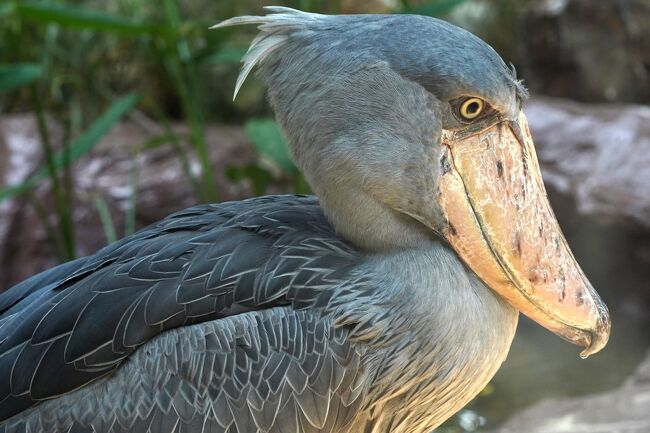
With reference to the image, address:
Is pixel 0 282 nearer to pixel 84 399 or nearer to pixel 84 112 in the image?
pixel 84 112

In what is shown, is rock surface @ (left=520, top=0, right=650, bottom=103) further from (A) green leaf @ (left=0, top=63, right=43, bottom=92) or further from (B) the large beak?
(B) the large beak

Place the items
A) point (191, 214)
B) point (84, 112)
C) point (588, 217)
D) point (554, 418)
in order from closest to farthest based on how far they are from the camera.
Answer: point (191, 214)
point (554, 418)
point (588, 217)
point (84, 112)

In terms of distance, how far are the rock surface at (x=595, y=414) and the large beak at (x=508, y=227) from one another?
1.61 meters

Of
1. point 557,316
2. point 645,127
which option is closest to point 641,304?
point 645,127

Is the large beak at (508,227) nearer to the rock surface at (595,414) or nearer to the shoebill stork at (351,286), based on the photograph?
the shoebill stork at (351,286)

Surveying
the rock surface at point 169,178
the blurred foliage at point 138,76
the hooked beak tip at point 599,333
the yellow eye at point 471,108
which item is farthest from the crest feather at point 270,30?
the rock surface at point 169,178

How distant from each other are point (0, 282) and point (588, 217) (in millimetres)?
3184

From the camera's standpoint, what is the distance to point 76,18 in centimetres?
377

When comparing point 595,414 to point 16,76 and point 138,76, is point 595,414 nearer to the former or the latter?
point 16,76

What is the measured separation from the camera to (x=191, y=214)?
2701 mm

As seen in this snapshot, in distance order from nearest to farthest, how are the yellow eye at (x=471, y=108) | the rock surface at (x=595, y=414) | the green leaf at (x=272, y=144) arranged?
1. the yellow eye at (x=471, y=108)
2. the rock surface at (x=595, y=414)
3. the green leaf at (x=272, y=144)

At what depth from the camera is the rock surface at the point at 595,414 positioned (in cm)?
380

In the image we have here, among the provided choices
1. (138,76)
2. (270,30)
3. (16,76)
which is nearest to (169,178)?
(16,76)

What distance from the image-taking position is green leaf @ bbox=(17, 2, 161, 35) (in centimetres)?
369
